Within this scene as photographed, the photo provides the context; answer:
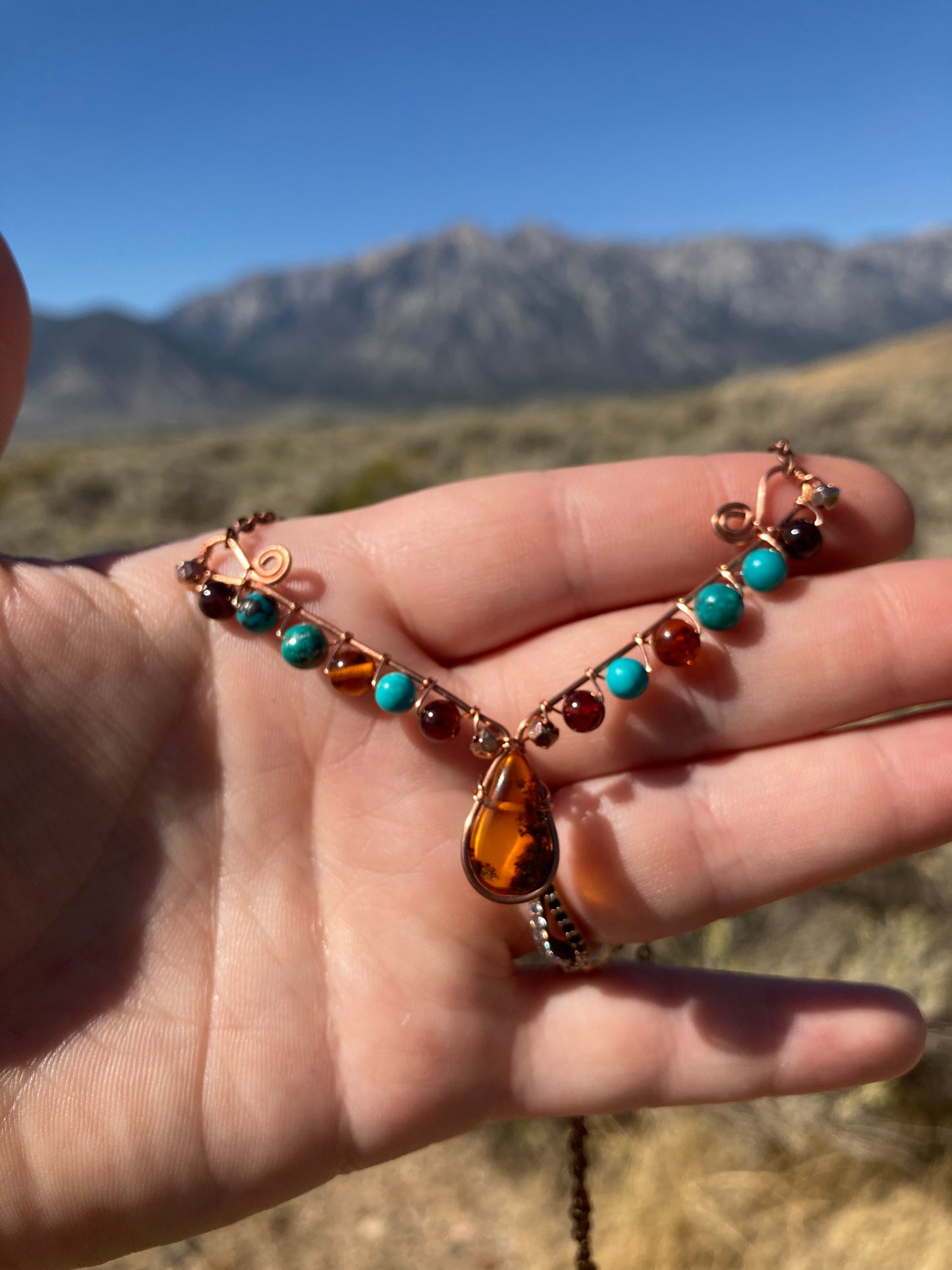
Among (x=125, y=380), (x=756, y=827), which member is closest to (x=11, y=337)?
(x=756, y=827)

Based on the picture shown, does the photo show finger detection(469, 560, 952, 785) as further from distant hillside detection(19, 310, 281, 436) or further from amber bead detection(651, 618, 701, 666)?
distant hillside detection(19, 310, 281, 436)

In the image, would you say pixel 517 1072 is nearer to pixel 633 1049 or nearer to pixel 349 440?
pixel 633 1049

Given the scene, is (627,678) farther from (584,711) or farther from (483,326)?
(483,326)

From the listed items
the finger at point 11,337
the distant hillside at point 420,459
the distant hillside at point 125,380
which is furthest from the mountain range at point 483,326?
the finger at point 11,337

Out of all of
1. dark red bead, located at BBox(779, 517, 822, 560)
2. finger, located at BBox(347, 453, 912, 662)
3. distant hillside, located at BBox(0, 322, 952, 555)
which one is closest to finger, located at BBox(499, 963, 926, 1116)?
finger, located at BBox(347, 453, 912, 662)

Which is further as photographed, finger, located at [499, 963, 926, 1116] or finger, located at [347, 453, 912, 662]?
finger, located at [347, 453, 912, 662]

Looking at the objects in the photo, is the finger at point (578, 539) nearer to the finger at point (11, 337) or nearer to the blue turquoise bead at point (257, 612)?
the blue turquoise bead at point (257, 612)

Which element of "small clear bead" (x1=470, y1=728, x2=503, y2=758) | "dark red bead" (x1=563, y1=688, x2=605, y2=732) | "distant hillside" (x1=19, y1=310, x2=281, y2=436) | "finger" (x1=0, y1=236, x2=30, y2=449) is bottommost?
"small clear bead" (x1=470, y1=728, x2=503, y2=758)
